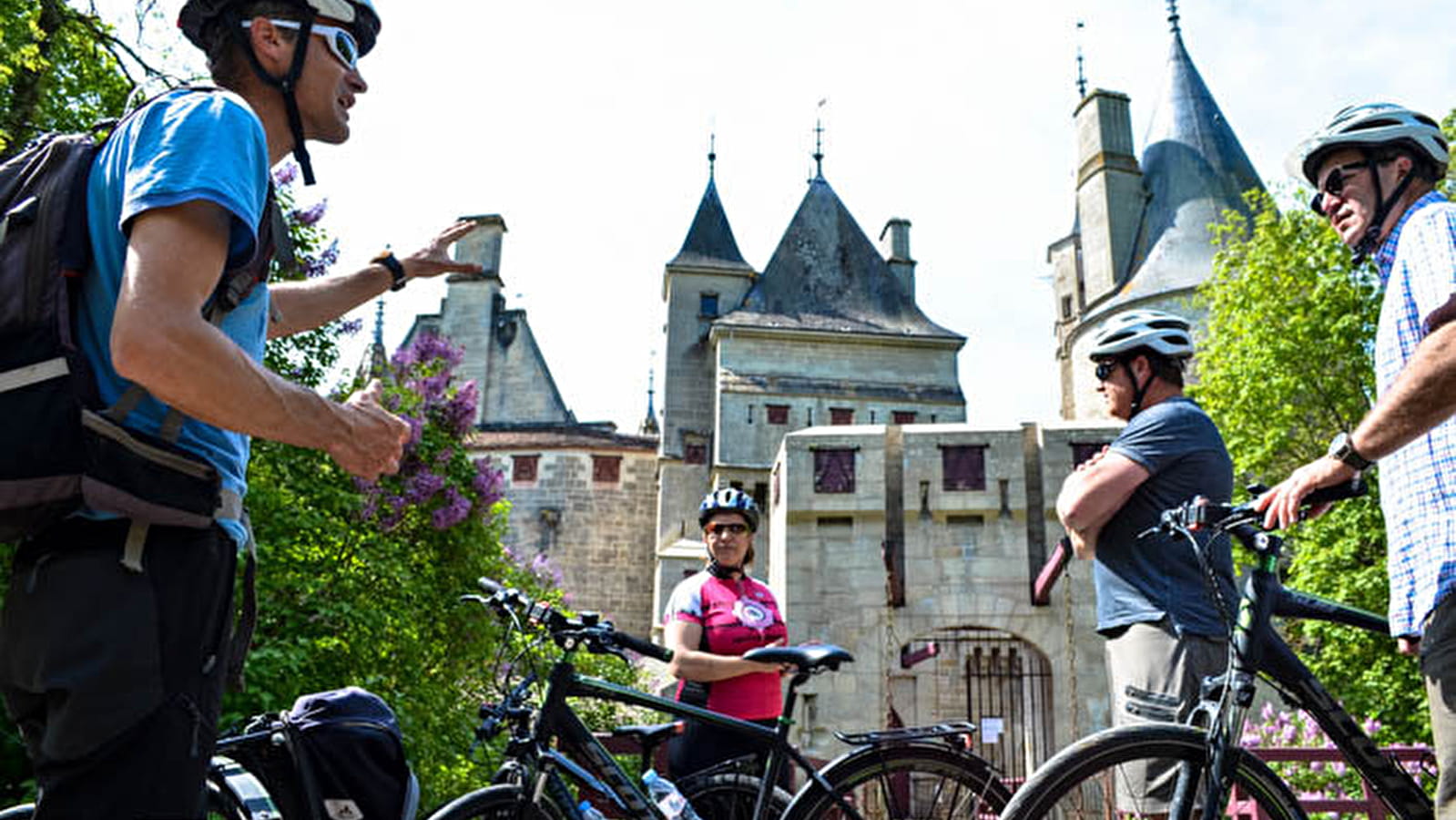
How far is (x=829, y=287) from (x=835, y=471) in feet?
67.2

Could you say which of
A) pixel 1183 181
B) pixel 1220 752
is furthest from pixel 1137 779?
pixel 1183 181

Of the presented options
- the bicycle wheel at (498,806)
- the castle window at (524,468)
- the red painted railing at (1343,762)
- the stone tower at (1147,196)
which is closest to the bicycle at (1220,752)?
the red painted railing at (1343,762)

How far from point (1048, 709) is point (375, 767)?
13648mm

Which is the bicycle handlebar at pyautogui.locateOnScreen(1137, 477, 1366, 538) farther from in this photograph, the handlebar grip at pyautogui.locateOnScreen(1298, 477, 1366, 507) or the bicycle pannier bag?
the bicycle pannier bag

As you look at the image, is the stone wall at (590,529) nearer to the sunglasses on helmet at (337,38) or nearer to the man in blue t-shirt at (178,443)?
the sunglasses on helmet at (337,38)

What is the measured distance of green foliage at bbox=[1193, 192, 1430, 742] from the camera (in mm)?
15906

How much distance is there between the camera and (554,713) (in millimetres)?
3094

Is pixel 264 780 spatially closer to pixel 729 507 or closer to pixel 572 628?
pixel 572 628

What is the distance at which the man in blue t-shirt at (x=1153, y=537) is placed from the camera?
114 inches

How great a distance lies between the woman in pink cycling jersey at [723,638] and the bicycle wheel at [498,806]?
39.6 inches

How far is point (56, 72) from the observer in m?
8.64

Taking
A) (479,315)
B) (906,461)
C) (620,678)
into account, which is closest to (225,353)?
(906,461)

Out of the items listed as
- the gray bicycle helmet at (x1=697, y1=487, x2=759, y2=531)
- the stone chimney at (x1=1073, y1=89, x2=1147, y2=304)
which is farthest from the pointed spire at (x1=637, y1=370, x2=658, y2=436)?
the gray bicycle helmet at (x1=697, y1=487, x2=759, y2=531)

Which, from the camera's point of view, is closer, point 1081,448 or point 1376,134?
point 1376,134
